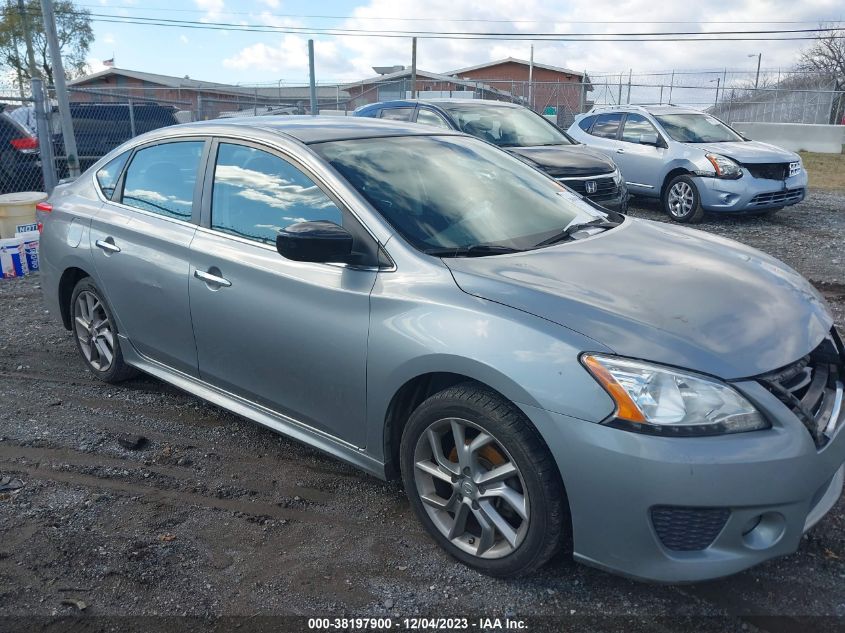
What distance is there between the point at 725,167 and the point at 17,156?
9975mm

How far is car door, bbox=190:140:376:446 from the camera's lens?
3.10 m

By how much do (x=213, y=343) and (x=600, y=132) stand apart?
1024 centimetres

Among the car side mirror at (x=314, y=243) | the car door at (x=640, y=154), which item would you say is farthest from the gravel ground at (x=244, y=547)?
the car door at (x=640, y=154)

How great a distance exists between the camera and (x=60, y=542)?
→ 10.3ft

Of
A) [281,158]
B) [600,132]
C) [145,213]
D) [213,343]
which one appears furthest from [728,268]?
[600,132]

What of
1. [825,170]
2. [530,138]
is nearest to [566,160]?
[530,138]

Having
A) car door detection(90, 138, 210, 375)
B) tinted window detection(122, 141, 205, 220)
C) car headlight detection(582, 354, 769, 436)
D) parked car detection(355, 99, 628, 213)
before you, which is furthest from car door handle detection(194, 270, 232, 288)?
parked car detection(355, 99, 628, 213)

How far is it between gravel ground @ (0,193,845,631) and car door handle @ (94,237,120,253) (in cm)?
97

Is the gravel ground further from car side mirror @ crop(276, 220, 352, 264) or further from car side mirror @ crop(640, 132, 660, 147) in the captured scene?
car side mirror @ crop(640, 132, 660, 147)

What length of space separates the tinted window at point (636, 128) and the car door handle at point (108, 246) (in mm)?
9294

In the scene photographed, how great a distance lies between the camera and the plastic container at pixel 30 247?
804 cm

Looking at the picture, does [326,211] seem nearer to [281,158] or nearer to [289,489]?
[281,158]

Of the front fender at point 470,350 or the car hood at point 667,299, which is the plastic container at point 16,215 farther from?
the car hood at point 667,299

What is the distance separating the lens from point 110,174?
4621 mm
